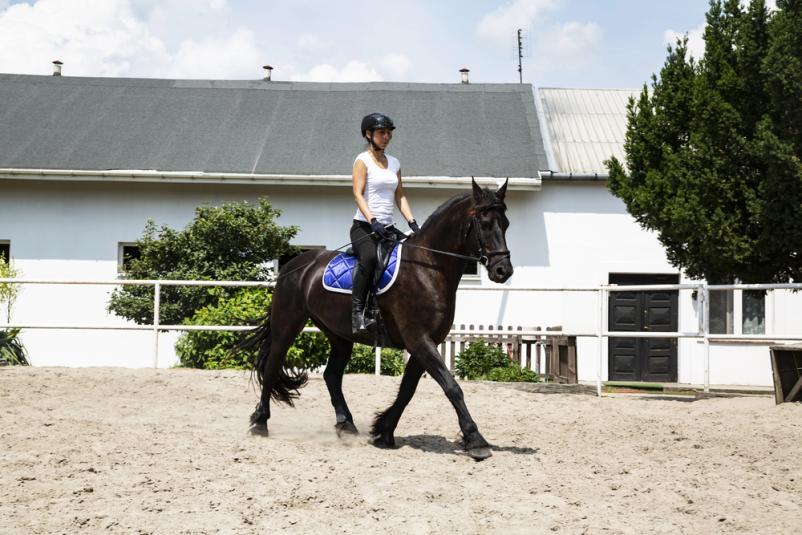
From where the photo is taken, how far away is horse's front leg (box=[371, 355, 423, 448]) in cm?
694

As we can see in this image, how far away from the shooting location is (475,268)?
16.9m

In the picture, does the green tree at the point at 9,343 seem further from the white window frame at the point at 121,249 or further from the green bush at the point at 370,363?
the green bush at the point at 370,363

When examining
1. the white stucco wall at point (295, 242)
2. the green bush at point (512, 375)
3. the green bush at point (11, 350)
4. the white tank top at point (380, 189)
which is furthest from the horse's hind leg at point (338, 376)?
the white stucco wall at point (295, 242)

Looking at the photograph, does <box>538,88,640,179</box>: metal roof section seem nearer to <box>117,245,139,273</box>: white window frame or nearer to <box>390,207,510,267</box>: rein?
<box>117,245,139,273</box>: white window frame

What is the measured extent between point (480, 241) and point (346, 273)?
1283 millimetres

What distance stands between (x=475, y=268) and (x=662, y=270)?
11.7ft

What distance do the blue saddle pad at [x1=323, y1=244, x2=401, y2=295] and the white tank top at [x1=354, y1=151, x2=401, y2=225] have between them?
1.03 feet

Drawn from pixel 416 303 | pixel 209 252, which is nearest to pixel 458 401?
pixel 416 303

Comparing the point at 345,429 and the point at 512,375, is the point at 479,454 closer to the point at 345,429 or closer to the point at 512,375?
the point at 345,429

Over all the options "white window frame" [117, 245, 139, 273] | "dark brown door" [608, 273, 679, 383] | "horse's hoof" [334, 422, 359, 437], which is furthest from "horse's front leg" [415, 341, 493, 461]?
"white window frame" [117, 245, 139, 273]

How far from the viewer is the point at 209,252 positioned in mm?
14203

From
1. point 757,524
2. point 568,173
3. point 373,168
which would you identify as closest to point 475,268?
point 568,173

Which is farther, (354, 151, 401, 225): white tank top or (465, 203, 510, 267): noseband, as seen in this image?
(354, 151, 401, 225): white tank top

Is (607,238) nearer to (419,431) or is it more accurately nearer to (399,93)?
(399,93)
